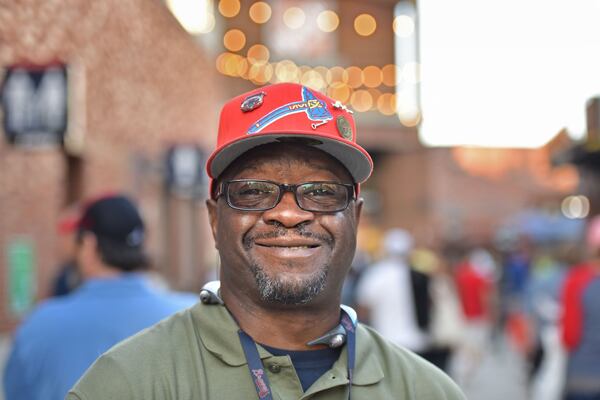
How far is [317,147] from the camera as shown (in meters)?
2.08

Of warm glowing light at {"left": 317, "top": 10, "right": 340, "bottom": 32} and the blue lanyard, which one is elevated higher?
warm glowing light at {"left": 317, "top": 10, "right": 340, "bottom": 32}

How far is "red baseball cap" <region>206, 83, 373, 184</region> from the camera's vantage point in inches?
78.6

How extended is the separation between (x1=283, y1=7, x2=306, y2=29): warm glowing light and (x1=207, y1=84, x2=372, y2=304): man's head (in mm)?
27000

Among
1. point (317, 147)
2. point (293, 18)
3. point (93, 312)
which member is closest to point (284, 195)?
point (317, 147)

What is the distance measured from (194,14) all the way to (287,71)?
928 centimetres

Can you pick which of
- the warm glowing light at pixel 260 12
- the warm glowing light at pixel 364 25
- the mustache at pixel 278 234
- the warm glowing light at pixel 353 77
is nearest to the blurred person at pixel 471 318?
the mustache at pixel 278 234

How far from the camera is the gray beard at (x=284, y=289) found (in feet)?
6.57

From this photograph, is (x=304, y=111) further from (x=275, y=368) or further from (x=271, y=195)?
(x=275, y=368)

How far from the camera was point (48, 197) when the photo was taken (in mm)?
9992

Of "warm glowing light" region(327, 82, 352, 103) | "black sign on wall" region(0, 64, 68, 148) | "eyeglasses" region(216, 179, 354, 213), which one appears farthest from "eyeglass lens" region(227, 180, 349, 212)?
"warm glowing light" region(327, 82, 352, 103)

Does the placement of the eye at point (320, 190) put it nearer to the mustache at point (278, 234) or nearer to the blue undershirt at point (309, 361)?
the mustache at point (278, 234)

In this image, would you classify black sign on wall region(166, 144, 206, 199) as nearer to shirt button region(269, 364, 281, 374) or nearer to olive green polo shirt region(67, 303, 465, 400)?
olive green polo shirt region(67, 303, 465, 400)

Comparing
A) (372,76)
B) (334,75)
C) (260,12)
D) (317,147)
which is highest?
(260,12)

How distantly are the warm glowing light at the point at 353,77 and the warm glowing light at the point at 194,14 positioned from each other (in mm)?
11467
